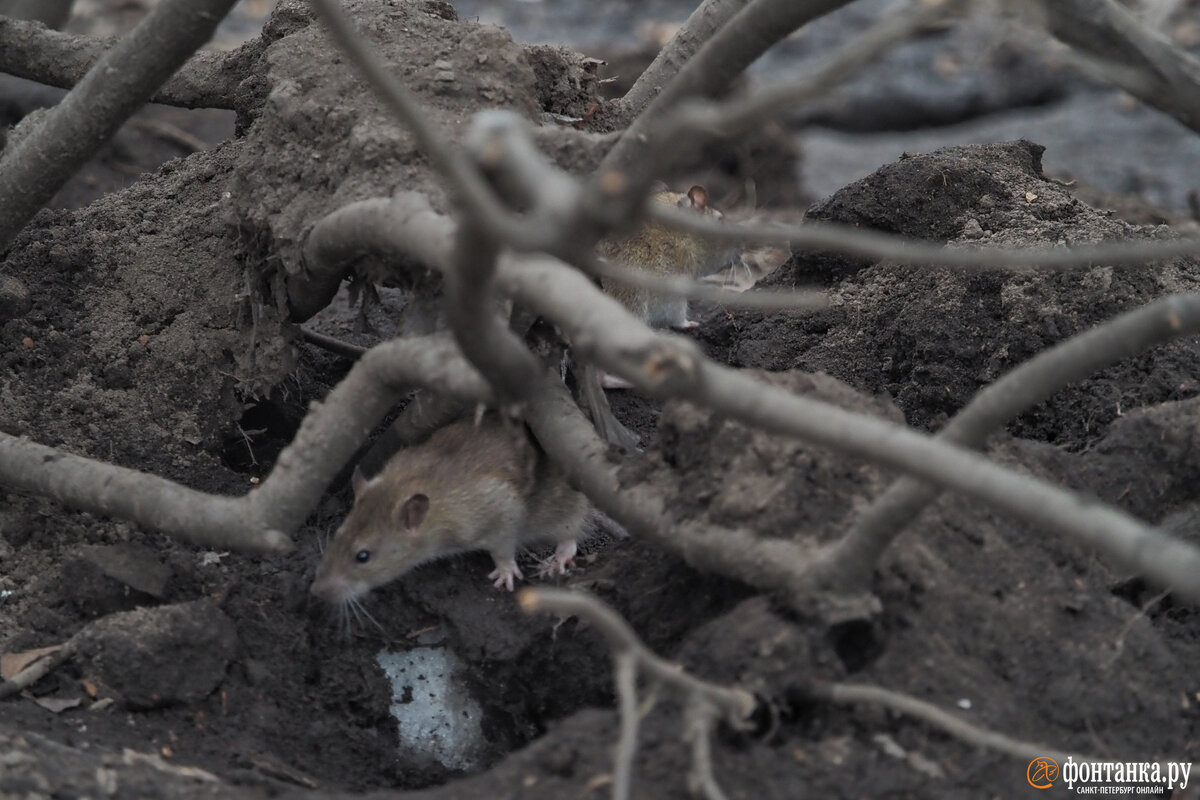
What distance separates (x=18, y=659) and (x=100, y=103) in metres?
1.63

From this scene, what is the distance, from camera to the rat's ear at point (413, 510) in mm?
4094

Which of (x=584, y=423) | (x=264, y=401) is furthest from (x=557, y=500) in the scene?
(x=264, y=401)

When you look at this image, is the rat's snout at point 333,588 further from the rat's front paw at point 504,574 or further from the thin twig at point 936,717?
the thin twig at point 936,717

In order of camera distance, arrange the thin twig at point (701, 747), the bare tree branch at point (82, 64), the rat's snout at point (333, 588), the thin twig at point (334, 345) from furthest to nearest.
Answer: the bare tree branch at point (82, 64)
the thin twig at point (334, 345)
the rat's snout at point (333, 588)
the thin twig at point (701, 747)

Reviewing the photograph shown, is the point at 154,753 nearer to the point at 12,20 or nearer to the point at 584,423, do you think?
the point at 584,423

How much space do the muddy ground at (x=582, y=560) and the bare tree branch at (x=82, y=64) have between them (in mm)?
180

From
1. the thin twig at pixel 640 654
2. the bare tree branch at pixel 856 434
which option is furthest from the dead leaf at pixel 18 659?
the bare tree branch at pixel 856 434

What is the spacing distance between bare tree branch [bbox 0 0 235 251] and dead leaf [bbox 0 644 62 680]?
148 centimetres

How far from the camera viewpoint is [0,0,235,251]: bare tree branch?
140 inches

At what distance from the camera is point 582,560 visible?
4.10 meters

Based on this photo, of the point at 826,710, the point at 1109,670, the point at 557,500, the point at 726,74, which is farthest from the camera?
the point at 557,500

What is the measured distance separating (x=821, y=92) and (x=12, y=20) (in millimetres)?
4406

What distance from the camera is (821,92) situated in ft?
5.73

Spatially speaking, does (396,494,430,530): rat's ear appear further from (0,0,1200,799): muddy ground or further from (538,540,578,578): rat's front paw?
(538,540,578,578): rat's front paw
